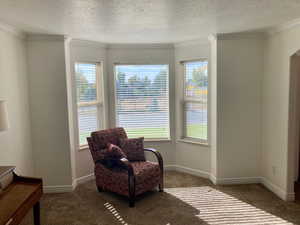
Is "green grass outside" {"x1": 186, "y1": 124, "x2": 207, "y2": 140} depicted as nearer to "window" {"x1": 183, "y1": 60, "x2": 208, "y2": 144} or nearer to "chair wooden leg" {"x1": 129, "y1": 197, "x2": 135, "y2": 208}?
"window" {"x1": 183, "y1": 60, "x2": 208, "y2": 144}

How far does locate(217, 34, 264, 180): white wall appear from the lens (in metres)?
3.91

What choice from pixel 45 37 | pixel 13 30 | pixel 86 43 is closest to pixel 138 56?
pixel 86 43

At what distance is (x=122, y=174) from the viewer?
3512mm

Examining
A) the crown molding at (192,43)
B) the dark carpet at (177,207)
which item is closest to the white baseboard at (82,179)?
the dark carpet at (177,207)

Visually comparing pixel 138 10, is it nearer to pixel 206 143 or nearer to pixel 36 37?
pixel 36 37

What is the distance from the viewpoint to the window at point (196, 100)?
14.5 ft

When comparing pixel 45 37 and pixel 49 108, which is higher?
pixel 45 37

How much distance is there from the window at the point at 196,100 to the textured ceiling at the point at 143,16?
2.66 ft

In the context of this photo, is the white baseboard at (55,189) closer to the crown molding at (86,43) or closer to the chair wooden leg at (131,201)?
the chair wooden leg at (131,201)

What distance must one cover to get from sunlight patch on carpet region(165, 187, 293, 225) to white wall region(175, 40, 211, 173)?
621mm

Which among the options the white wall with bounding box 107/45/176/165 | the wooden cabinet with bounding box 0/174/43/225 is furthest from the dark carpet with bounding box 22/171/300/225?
the white wall with bounding box 107/45/176/165

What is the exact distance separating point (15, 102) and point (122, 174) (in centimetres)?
170

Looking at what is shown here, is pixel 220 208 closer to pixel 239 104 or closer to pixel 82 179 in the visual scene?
pixel 239 104

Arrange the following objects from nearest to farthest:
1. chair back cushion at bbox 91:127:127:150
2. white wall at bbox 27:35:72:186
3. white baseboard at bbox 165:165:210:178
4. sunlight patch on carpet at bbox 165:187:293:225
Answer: sunlight patch on carpet at bbox 165:187:293:225
white wall at bbox 27:35:72:186
chair back cushion at bbox 91:127:127:150
white baseboard at bbox 165:165:210:178
